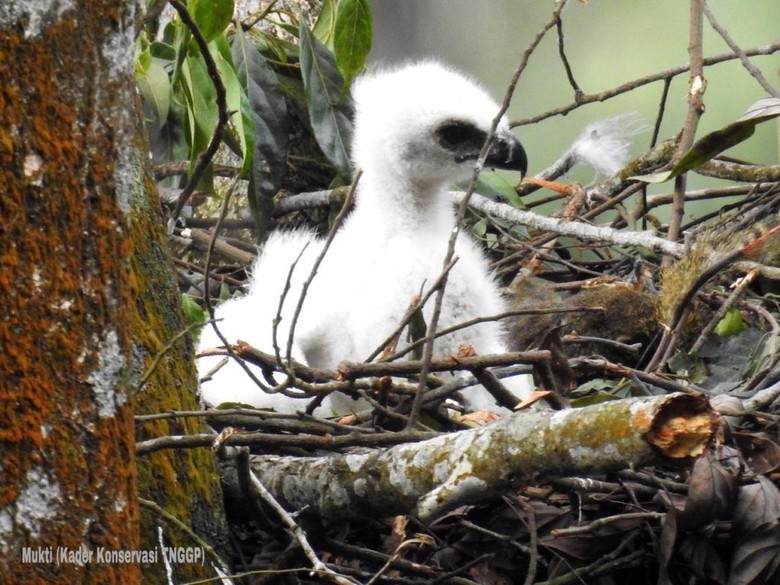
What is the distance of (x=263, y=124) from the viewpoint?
10.8 feet

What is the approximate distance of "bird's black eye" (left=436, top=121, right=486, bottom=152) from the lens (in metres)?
2.96

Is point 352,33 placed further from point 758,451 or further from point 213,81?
point 758,451

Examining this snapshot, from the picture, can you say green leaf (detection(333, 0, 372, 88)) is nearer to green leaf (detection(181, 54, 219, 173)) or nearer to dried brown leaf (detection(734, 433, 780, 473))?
green leaf (detection(181, 54, 219, 173))

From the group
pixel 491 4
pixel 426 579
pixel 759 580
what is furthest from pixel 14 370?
pixel 491 4

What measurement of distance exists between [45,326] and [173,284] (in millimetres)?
752

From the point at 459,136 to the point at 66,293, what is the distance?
202 cm

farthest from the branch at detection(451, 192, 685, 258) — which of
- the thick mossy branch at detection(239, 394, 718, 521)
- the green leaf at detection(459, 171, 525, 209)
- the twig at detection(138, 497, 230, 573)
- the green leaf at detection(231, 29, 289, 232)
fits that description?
the twig at detection(138, 497, 230, 573)

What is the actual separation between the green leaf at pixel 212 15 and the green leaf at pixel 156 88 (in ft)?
1.50

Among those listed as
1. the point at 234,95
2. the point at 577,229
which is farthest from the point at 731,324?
the point at 234,95

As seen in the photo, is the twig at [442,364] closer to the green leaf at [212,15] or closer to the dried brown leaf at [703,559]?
the dried brown leaf at [703,559]

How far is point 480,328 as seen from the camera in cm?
271

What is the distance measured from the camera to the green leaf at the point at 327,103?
3232 mm

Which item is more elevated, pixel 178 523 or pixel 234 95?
pixel 234 95


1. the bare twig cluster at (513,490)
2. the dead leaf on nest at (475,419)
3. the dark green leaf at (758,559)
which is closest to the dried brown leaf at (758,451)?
the bare twig cluster at (513,490)
